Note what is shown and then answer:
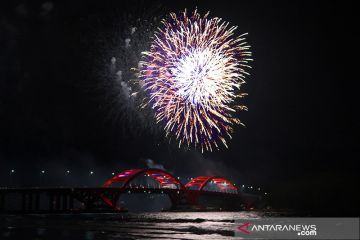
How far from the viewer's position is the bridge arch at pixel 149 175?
152m

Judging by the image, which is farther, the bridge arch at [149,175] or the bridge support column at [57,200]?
the bridge arch at [149,175]

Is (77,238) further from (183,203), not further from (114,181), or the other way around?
(183,203)

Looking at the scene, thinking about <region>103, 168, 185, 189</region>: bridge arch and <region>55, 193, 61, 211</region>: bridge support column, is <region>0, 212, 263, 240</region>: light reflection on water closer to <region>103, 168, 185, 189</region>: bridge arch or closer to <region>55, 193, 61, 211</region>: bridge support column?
<region>55, 193, 61, 211</region>: bridge support column

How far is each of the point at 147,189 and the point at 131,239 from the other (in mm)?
102571

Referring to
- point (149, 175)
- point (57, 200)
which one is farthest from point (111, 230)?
point (149, 175)

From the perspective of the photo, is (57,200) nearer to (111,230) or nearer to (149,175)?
(149,175)

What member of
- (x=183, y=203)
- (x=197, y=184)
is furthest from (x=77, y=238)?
(x=197, y=184)

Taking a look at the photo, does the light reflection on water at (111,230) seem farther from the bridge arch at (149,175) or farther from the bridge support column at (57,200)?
the bridge arch at (149,175)

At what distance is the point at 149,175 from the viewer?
6516 inches

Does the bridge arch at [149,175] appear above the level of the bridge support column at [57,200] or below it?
above

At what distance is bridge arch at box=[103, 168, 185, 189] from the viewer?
152 metres

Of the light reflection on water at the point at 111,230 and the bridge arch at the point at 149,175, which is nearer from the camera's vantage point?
the light reflection on water at the point at 111,230

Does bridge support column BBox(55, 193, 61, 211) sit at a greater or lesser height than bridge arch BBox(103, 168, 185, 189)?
lesser

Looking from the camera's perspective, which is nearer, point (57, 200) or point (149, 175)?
point (57, 200)
